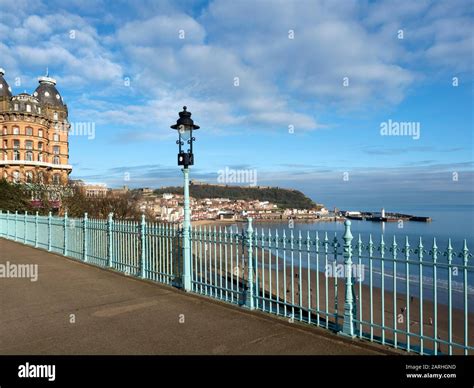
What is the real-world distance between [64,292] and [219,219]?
6872 cm

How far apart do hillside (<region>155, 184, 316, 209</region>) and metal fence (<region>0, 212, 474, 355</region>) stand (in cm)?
7917

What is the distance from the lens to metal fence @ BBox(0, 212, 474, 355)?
4559 mm

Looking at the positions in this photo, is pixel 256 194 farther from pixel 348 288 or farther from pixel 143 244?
pixel 348 288

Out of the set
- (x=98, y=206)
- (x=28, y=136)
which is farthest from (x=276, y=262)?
(x=28, y=136)

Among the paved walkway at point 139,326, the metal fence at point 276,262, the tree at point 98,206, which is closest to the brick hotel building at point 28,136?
the tree at point 98,206

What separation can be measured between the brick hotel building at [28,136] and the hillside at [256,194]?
34.4 metres

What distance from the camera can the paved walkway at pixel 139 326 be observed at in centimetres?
485

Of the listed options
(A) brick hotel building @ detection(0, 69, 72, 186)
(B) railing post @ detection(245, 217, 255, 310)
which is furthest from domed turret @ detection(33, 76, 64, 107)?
(B) railing post @ detection(245, 217, 255, 310)

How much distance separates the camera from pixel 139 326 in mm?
5734

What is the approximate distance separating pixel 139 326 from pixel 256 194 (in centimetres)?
9929
